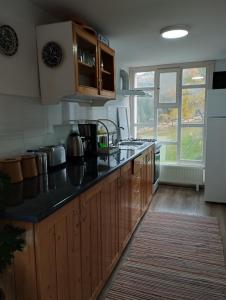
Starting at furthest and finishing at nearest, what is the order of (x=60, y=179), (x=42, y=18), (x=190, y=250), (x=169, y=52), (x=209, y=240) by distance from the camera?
1. (x=169, y=52)
2. (x=209, y=240)
3. (x=190, y=250)
4. (x=42, y=18)
5. (x=60, y=179)

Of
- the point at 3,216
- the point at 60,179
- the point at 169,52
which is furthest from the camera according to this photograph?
the point at 169,52

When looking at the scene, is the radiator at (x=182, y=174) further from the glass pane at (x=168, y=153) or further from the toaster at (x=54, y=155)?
the toaster at (x=54, y=155)

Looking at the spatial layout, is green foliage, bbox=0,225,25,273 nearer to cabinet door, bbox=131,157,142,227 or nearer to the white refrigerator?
cabinet door, bbox=131,157,142,227

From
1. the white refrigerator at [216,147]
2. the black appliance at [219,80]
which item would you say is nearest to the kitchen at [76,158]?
the white refrigerator at [216,147]

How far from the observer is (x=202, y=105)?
4453 millimetres

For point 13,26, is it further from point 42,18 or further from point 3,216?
point 3,216

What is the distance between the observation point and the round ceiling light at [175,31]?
2.56 meters

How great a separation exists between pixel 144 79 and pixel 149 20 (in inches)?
93.4

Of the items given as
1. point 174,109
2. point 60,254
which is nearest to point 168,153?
Answer: point 174,109

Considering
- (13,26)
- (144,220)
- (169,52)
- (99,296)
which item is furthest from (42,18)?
(144,220)

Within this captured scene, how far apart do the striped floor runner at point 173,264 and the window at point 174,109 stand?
6.00 ft

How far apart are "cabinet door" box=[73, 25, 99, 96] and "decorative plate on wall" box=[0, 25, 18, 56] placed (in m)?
0.46

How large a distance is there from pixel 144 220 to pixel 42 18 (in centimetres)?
258

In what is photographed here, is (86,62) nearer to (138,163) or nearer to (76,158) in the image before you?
(76,158)
